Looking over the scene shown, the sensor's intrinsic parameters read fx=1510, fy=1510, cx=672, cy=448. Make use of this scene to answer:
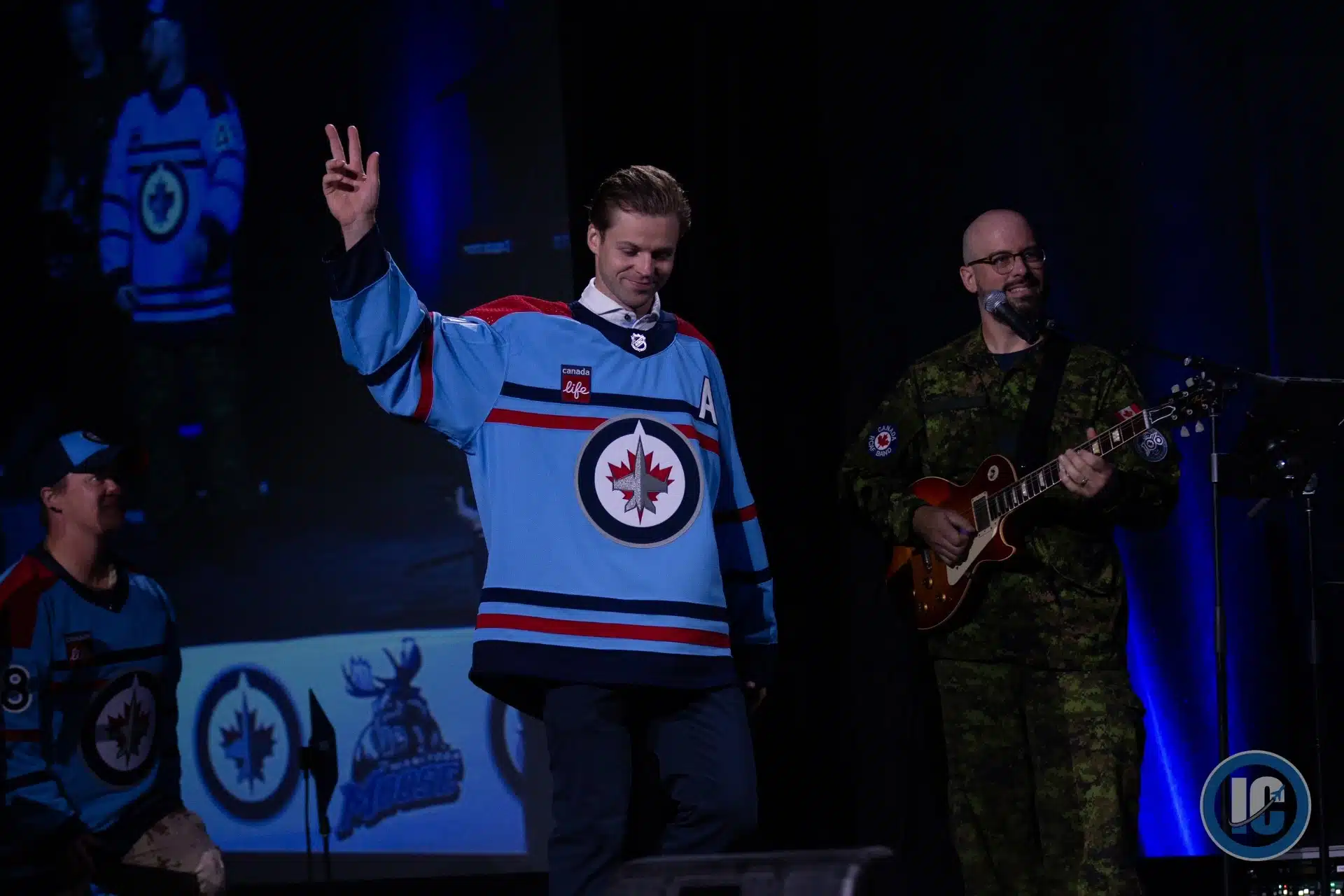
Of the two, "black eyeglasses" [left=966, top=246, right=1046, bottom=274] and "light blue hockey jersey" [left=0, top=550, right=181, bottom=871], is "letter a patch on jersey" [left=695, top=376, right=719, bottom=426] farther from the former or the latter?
"light blue hockey jersey" [left=0, top=550, right=181, bottom=871]

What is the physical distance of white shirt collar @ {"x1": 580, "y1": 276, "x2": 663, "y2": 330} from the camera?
2.86m

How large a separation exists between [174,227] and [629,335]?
7.84 feet

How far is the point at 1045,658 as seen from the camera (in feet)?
11.2

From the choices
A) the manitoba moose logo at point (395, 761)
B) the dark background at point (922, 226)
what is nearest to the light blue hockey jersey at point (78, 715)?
the manitoba moose logo at point (395, 761)

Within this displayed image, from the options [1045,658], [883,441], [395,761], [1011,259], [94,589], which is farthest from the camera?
[395,761]

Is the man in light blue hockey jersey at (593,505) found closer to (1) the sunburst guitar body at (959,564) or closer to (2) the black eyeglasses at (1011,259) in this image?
(1) the sunburst guitar body at (959,564)

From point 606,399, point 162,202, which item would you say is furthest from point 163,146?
point 606,399

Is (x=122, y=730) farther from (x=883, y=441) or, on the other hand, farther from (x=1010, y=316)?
(x=1010, y=316)

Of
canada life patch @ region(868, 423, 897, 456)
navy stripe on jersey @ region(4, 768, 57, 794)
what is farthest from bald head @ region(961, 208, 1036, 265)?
navy stripe on jersey @ region(4, 768, 57, 794)

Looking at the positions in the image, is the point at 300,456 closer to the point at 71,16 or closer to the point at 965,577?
the point at 71,16

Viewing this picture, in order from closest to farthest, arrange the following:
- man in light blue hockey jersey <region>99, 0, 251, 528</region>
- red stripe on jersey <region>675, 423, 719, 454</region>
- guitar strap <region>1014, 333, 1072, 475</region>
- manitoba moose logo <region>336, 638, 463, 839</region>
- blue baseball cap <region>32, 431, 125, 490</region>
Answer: red stripe on jersey <region>675, 423, 719, 454</region>, guitar strap <region>1014, 333, 1072, 475</region>, blue baseball cap <region>32, 431, 125, 490</region>, manitoba moose logo <region>336, 638, 463, 839</region>, man in light blue hockey jersey <region>99, 0, 251, 528</region>

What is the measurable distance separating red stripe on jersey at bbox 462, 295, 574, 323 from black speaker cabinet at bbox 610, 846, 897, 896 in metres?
1.22

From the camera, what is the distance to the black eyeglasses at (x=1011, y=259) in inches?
145

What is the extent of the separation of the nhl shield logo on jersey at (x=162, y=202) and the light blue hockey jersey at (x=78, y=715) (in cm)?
116
